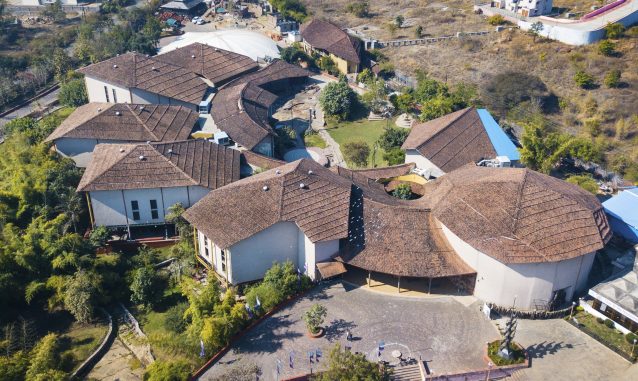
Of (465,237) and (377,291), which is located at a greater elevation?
(465,237)

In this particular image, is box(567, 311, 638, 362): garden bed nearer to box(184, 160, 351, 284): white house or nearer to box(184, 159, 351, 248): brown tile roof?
box(184, 160, 351, 284): white house

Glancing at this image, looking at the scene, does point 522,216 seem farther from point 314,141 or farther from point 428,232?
A: point 314,141

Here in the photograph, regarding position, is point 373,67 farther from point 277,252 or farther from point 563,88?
point 277,252

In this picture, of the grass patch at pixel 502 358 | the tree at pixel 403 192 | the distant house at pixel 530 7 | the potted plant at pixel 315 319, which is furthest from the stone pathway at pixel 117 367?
the distant house at pixel 530 7

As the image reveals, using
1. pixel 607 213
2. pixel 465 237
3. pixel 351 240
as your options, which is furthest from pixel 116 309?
pixel 607 213

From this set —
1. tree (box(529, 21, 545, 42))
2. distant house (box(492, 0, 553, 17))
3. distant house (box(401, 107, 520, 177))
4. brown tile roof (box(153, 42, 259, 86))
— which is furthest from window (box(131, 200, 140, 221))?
distant house (box(492, 0, 553, 17))
